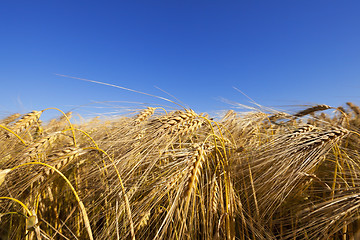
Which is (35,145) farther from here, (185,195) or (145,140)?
(185,195)

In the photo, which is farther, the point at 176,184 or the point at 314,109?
the point at 314,109

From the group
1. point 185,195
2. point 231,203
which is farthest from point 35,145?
point 231,203

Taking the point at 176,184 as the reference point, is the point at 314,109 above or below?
above

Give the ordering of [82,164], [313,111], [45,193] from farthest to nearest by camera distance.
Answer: [313,111]
[82,164]
[45,193]

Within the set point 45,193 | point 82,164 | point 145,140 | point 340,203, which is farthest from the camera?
point 82,164

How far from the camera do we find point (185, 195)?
1.10 meters

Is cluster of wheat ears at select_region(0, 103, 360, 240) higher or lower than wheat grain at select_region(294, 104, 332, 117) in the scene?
lower

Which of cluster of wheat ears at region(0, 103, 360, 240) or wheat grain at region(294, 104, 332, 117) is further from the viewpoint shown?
wheat grain at region(294, 104, 332, 117)

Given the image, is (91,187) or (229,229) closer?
(229,229)

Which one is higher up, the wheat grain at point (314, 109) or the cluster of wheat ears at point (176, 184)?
the wheat grain at point (314, 109)

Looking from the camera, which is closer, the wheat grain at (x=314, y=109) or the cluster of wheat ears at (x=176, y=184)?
the cluster of wheat ears at (x=176, y=184)

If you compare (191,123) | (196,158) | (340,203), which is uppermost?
(191,123)

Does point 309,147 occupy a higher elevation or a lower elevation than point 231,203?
higher

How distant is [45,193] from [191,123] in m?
1.06
